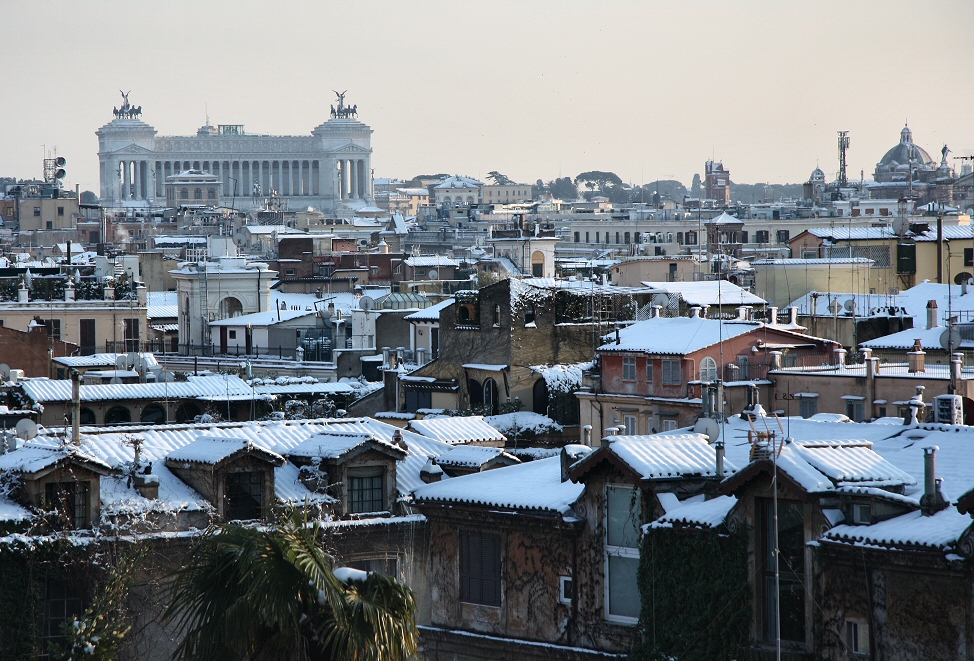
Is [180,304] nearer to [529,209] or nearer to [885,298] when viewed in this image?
[885,298]

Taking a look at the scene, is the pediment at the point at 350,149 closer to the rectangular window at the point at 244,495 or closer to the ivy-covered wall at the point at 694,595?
the rectangular window at the point at 244,495

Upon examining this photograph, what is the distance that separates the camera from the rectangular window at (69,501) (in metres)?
16.6

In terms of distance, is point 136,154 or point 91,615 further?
point 136,154

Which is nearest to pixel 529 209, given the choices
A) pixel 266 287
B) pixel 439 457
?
pixel 266 287

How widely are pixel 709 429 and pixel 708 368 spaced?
10.5m

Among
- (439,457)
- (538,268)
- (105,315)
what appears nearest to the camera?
(439,457)

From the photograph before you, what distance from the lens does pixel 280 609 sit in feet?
38.9

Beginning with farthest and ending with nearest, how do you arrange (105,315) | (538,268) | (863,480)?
1. (538,268)
2. (105,315)
3. (863,480)

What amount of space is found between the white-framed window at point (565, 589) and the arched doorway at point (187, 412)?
14.8m

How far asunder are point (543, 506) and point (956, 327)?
14.3 metres

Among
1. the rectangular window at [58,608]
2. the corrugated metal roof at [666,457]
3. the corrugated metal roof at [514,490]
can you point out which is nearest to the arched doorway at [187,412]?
the rectangular window at [58,608]

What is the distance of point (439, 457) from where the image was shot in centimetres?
1894

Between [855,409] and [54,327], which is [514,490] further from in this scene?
[54,327]

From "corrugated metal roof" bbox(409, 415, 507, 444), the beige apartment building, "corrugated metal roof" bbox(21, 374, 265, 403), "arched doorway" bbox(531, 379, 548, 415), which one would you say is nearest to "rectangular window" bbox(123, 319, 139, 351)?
Result: the beige apartment building
